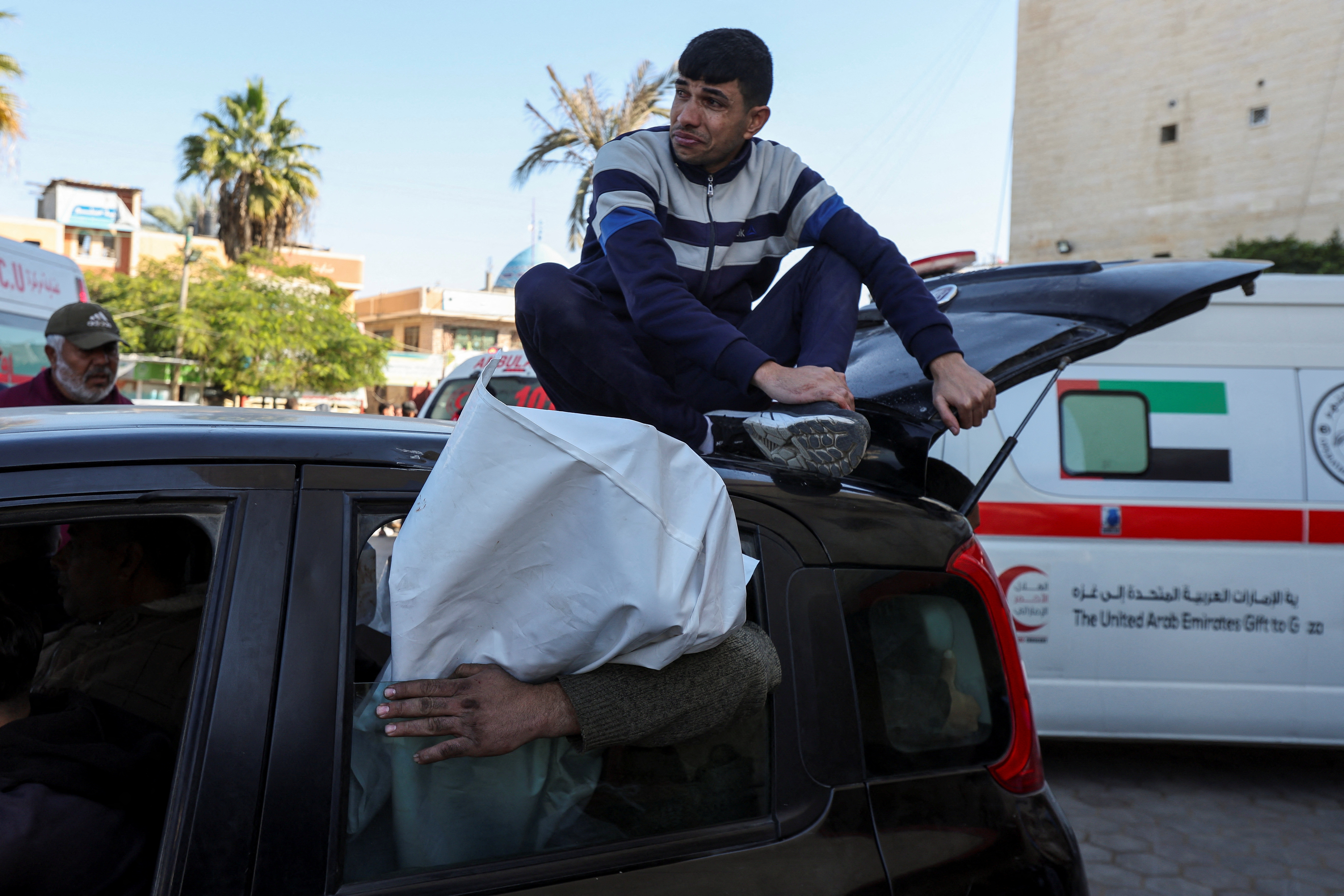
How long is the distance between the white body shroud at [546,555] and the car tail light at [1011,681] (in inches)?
25.7

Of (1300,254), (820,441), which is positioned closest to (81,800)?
(820,441)

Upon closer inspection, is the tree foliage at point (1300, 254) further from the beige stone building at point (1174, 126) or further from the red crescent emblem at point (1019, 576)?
the red crescent emblem at point (1019, 576)

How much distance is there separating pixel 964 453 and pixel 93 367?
155 inches

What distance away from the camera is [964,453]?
4348mm

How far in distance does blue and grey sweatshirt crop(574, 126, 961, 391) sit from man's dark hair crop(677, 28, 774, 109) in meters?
0.14

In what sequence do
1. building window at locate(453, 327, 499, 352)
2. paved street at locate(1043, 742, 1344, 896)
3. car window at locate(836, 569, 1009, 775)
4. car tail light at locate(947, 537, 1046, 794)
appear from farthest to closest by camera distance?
building window at locate(453, 327, 499, 352), paved street at locate(1043, 742, 1344, 896), car tail light at locate(947, 537, 1046, 794), car window at locate(836, 569, 1009, 775)

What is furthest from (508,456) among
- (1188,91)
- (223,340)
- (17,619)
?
(1188,91)

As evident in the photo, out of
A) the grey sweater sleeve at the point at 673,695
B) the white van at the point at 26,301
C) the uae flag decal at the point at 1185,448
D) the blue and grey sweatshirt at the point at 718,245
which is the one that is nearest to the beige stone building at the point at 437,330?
the white van at the point at 26,301

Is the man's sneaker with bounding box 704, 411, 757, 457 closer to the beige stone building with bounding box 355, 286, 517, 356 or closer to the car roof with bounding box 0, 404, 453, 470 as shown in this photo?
the car roof with bounding box 0, 404, 453, 470

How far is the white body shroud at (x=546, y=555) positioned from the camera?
4.03 feet

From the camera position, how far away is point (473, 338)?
44219 millimetres

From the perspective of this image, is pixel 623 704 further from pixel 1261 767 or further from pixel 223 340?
pixel 223 340

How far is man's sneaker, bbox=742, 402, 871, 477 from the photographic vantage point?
171 centimetres

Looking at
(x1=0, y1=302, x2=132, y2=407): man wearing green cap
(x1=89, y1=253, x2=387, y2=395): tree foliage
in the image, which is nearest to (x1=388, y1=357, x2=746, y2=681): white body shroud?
(x1=0, y1=302, x2=132, y2=407): man wearing green cap
